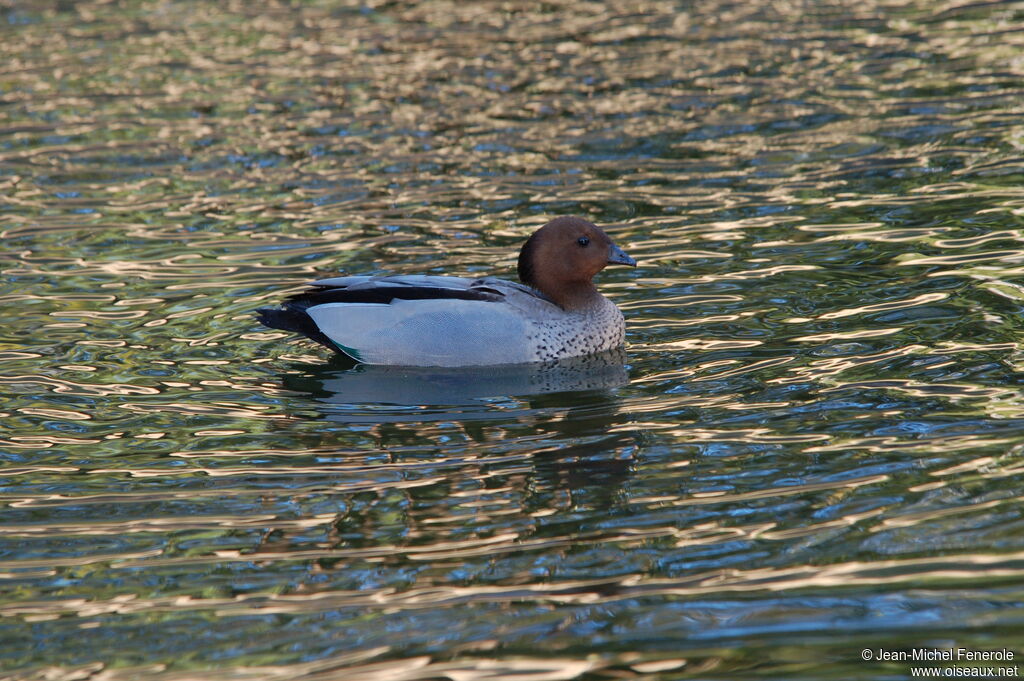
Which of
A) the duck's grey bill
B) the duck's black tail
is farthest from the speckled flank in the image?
the duck's black tail

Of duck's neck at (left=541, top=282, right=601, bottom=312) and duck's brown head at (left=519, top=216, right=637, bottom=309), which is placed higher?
duck's brown head at (left=519, top=216, right=637, bottom=309)

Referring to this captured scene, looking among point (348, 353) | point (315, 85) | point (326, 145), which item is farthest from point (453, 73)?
point (348, 353)

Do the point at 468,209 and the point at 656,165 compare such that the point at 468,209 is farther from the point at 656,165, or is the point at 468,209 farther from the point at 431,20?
the point at 431,20

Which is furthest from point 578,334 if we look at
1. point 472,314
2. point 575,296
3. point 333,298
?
point 333,298

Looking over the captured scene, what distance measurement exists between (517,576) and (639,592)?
60 cm

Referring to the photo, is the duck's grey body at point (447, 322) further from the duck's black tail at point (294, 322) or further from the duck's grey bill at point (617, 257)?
the duck's grey bill at point (617, 257)

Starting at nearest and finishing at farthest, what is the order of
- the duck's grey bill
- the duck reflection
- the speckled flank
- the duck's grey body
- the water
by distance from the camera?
1. the water
2. the duck reflection
3. the duck's grey body
4. the speckled flank
5. the duck's grey bill

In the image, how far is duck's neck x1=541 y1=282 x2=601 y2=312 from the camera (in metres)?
9.46

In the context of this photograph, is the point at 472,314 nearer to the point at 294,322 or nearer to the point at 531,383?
the point at 531,383

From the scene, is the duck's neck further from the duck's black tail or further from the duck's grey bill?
the duck's black tail

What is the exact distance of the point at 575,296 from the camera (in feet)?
31.2

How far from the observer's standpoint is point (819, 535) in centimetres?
621

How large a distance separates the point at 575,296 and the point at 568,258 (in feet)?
0.93

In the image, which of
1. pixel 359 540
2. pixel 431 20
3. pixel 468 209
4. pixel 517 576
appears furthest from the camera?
pixel 431 20
